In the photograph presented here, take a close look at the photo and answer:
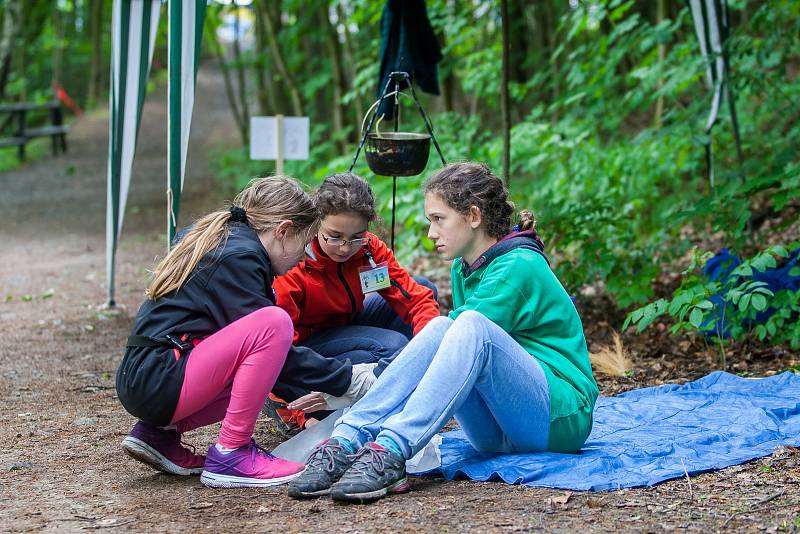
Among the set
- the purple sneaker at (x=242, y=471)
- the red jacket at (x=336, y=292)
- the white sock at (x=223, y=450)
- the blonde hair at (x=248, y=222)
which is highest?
the blonde hair at (x=248, y=222)

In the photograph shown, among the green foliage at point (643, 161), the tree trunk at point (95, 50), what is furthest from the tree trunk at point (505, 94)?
the tree trunk at point (95, 50)

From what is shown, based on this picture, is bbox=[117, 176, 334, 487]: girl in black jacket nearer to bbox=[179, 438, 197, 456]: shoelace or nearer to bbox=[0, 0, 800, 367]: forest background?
bbox=[179, 438, 197, 456]: shoelace

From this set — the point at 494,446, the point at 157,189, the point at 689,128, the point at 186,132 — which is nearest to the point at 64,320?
the point at 186,132

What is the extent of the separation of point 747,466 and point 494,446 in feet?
2.60

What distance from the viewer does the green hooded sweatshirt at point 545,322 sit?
2.77m

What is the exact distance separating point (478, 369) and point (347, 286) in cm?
110

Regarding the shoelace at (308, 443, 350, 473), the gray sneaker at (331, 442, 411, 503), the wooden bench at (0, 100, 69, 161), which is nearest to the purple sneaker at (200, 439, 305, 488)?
the shoelace at (308, 443, 350, 473)

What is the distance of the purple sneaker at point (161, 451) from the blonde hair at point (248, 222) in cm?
46

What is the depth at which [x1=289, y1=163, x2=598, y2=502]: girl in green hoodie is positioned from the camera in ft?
8.55

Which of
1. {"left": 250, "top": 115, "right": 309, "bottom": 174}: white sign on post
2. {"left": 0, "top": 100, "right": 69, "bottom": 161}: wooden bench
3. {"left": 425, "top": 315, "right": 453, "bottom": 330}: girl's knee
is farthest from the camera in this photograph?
{"left": 0, "top": 100, "right": 69, "bottom": 161}: wooden bench

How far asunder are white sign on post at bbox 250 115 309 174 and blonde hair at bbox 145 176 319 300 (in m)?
2.73

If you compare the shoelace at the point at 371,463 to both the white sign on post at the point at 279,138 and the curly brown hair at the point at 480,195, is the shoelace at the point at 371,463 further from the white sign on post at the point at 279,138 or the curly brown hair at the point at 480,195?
the white sign on post at the point at 279,138

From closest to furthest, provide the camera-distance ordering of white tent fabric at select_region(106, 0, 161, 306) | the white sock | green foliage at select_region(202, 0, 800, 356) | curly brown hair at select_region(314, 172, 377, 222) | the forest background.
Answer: the white sock
curly brown hair at select_region(314, 172, 377, 222)
the forest background
green foliage at select_region(202, 0, 800, 356)
white tent fabric at select_region(106, 0, 161, 306)

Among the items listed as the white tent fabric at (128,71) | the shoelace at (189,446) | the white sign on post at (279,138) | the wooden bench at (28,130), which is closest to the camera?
the shoelace at (189,446)
